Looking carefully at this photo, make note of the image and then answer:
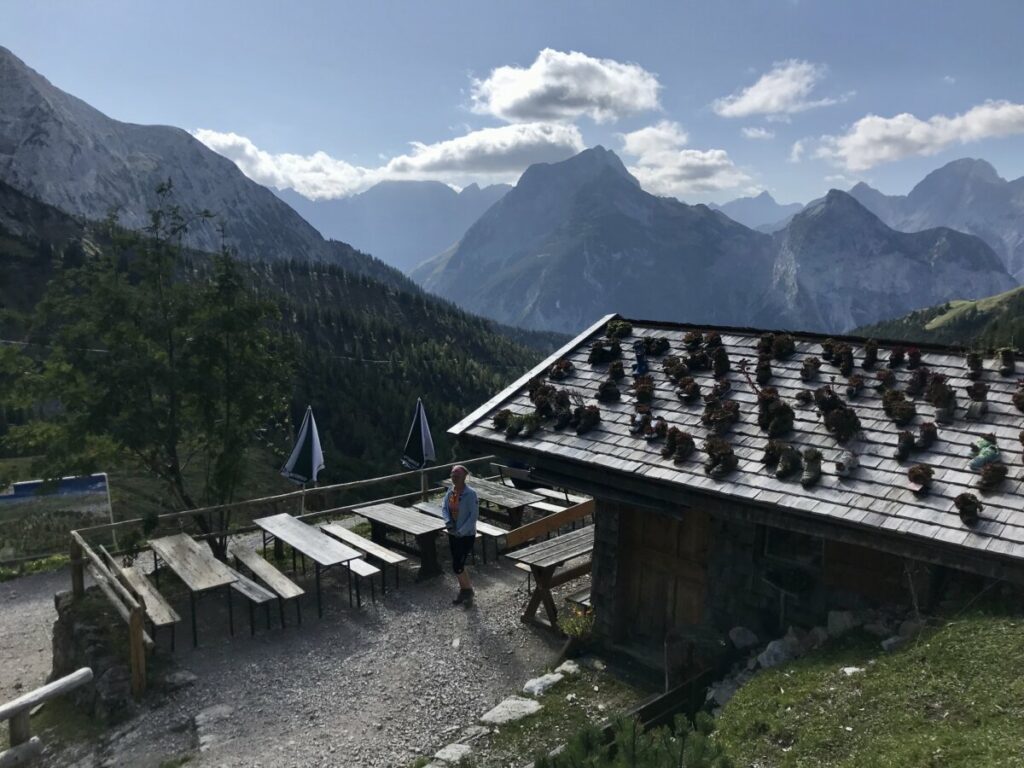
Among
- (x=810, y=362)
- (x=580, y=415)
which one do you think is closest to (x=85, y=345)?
(x=580, y=415)

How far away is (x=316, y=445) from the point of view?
56.5 feet

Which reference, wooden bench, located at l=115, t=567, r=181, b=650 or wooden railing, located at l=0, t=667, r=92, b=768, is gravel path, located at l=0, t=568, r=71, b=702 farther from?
wooden railing, located at l=0, t=667, r=92, b=768

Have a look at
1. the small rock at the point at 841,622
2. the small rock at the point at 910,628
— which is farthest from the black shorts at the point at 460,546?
the small rock at the point at 910,628

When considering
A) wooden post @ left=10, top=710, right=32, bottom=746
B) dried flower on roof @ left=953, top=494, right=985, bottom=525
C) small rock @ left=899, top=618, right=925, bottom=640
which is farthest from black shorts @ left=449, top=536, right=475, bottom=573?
dried flower on roof @ left=953, top=494, right=985, bottom=525

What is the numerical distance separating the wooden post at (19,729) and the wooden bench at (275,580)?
3.47m

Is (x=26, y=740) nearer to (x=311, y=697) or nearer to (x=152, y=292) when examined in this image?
(x=311, y=697)

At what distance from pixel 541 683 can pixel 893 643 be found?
4.12 metres

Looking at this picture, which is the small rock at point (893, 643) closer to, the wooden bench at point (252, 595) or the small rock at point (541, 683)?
the small rock at point (541, 683)

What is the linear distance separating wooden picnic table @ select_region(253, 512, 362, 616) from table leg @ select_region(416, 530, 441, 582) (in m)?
1.37

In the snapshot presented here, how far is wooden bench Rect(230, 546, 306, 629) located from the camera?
36.4 feet

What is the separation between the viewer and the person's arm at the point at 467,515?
11961 millimetres

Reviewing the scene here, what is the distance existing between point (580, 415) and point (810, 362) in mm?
3141

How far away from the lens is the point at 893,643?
685 cm

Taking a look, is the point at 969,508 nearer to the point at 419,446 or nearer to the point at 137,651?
the point at 137,651
